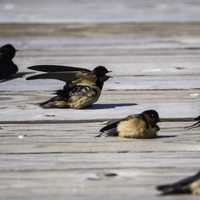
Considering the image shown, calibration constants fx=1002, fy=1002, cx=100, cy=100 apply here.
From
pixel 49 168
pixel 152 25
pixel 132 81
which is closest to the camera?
pixel 49 168

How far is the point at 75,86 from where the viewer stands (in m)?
5.41

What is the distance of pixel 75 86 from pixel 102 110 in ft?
1.60

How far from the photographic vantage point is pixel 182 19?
32.9ft

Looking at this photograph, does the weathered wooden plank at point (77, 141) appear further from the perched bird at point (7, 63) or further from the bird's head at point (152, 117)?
the perched bird at point (7, 63)

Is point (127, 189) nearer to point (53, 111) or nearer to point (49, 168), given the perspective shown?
point (49, 168)

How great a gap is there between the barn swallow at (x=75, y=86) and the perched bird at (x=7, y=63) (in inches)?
11.6

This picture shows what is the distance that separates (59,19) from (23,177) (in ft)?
22.2

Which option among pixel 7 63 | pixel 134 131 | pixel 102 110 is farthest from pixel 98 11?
pixel 134 131

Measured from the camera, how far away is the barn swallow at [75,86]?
5.05m

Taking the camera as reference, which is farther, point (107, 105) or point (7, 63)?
point (7, 63)

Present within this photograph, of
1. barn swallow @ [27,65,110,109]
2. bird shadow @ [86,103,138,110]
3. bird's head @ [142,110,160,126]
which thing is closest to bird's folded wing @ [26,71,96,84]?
barn swallow @ [27,65,110,109]

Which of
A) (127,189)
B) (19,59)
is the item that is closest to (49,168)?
(127,189)

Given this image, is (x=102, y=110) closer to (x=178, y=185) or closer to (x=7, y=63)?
(x=7, y=63)

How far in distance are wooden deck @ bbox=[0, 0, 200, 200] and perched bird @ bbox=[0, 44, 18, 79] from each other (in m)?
0.09
